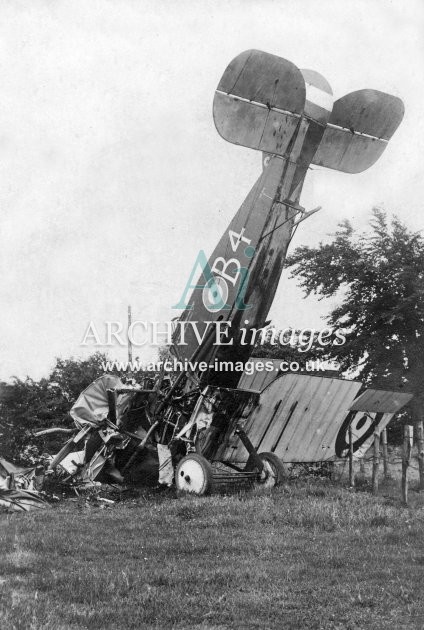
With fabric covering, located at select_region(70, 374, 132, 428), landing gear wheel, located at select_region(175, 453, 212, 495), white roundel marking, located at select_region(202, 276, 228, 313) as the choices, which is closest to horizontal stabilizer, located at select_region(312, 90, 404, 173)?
white roundel marking, located at select_region(202, 276, 228, 313)

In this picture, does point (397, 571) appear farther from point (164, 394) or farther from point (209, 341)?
point (164, 394)

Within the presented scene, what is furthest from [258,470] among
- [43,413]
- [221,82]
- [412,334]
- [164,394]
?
[412,334]

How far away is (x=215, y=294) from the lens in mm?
13344

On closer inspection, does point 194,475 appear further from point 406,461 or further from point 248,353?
point 406,461

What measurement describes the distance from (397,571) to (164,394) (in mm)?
8045

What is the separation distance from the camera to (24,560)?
7410 millimetres

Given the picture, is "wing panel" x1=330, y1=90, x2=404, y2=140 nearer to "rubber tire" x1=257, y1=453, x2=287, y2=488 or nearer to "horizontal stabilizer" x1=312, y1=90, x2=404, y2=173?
"horizontal stabilizer" x1=312, y1=90, x2=404, y2=173

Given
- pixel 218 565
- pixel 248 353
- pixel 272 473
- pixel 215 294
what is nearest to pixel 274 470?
pixel 272 473

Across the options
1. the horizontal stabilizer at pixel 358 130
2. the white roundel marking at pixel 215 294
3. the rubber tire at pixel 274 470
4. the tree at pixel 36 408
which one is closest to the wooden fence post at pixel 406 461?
the rubber tire at pixel 274 470

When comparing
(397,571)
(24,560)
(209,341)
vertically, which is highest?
(209,341)

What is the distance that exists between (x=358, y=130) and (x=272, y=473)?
6.83 meters

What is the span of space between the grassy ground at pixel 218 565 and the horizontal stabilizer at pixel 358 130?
20.5ft

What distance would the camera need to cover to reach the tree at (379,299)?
22859mm

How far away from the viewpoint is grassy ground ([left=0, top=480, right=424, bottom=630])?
5473 mm
